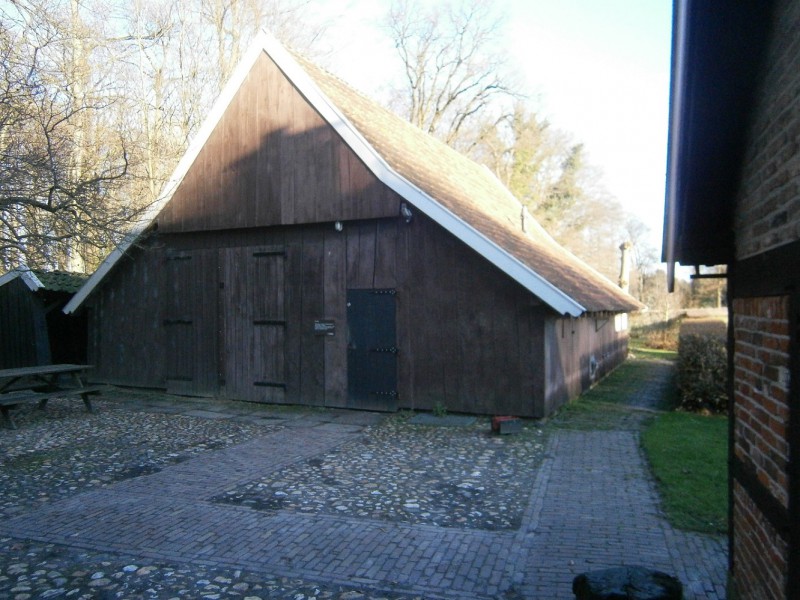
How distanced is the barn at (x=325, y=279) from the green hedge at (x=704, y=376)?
1855mm

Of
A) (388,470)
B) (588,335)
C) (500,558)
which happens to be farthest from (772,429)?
(588,335)

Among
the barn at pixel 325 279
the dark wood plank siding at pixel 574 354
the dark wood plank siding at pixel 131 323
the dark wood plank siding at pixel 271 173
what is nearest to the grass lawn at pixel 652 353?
the dark wood plank siding at pixel 574 354

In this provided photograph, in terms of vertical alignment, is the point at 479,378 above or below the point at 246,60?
below

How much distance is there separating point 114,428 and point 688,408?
997 centimetres

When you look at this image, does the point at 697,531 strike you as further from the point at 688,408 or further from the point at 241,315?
the point at 241,315

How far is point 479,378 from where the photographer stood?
10.7m

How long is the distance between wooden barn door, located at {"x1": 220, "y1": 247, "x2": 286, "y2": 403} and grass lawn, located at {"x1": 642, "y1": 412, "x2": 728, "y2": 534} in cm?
664

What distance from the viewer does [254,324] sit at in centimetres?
1270

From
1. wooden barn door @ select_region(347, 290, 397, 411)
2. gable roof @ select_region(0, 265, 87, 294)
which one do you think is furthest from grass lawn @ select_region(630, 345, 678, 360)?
gable roof @ select_region(0, 265, 87, 294)

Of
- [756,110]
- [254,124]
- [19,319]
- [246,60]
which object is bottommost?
[19,319]

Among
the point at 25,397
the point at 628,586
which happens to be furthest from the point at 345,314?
the point at 628,586

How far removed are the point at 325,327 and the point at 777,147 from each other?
9450 mm

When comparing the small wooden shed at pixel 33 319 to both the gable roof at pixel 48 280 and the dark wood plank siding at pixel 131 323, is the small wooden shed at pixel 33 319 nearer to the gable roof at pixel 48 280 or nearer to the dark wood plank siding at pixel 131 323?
the gable roof at pixel 48 280

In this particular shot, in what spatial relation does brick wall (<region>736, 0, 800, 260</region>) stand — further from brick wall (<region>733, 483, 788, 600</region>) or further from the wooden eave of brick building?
brick wall (<region>733, 483, 788, 600</region>)
